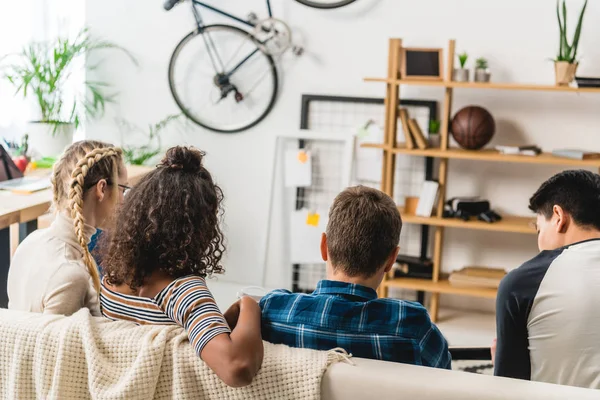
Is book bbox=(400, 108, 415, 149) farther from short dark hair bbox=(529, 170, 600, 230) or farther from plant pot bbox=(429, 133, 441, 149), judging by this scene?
short dark hair bbox=(529, 170, 600, 230)

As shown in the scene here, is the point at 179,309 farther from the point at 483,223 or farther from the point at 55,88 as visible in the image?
the point at 55,88

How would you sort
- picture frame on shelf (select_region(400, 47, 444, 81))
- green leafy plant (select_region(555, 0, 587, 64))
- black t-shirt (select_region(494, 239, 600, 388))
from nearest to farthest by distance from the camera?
black t-shirt (select_region(494, 239, 600, 388)) < green leafy plant (select_region(555, 0, 587, 64)) < picture frame on shelf (select_region(400, 47, 444, 81))

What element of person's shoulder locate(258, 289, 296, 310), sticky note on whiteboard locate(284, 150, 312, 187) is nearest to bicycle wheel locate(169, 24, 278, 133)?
sticky note on whiteboard locate(284, 150, 312, 187)

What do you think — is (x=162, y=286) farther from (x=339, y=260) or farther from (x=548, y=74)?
(x=548, y=74)

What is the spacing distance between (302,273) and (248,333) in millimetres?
3154

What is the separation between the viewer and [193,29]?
4.54 meters

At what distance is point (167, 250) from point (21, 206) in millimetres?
1599

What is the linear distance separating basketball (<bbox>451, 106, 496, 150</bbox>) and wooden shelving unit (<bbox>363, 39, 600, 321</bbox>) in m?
0.05

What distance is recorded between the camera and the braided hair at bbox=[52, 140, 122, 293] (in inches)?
78.6

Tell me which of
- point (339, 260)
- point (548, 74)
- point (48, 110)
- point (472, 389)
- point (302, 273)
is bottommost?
point (302, 273)

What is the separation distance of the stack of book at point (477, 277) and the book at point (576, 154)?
70cm

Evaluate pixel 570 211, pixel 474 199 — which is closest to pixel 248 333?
pixel 570 211

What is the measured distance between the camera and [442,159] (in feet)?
13.4

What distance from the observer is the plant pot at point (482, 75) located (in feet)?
12.9
